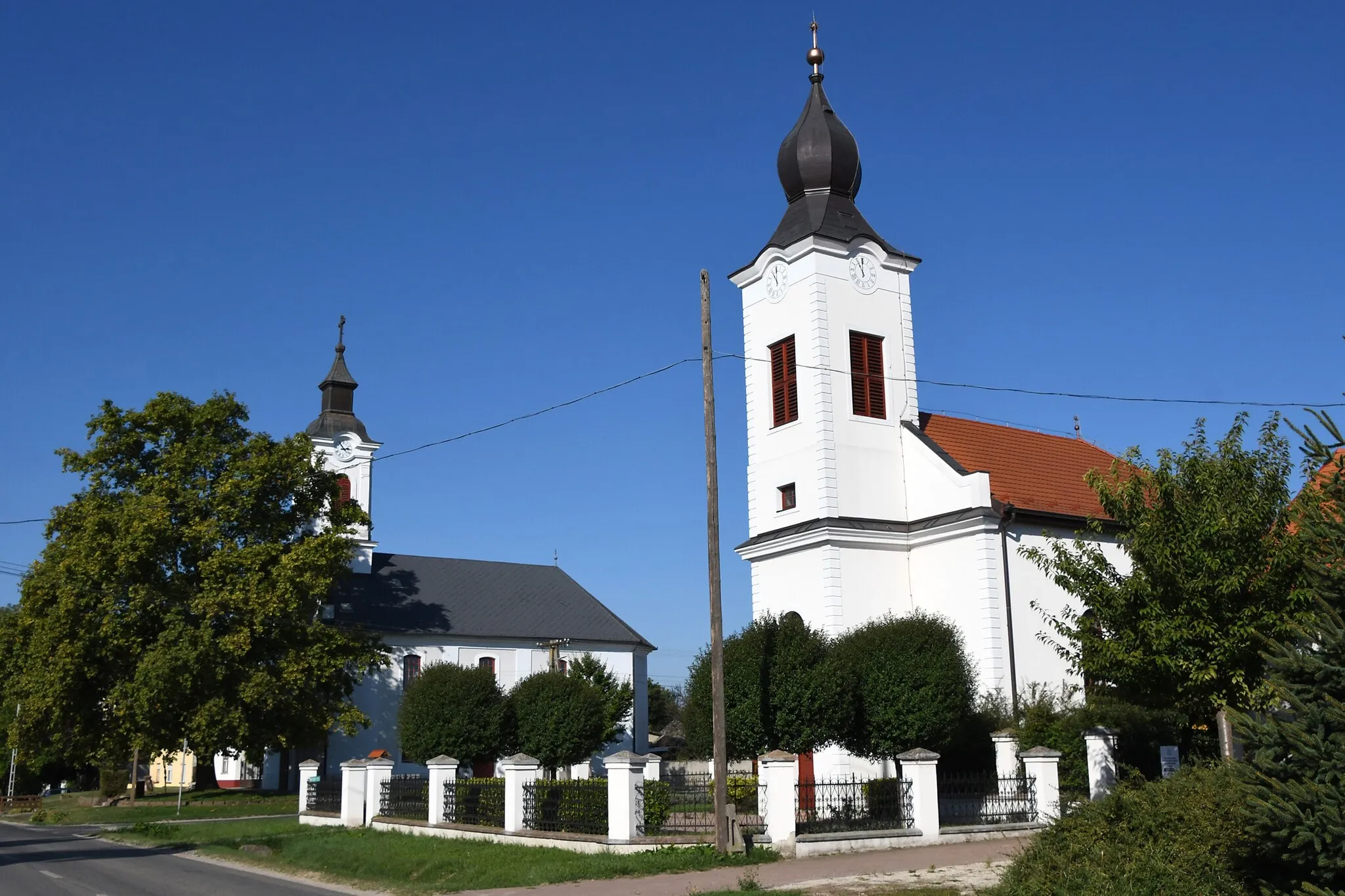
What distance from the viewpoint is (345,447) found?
171 feet

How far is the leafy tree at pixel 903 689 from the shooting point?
24.2 metres

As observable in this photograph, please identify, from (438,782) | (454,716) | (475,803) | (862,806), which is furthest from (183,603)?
(862,806)

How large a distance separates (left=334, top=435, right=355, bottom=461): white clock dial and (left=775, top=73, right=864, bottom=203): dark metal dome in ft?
88.0

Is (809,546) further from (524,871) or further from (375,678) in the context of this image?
(375,678)

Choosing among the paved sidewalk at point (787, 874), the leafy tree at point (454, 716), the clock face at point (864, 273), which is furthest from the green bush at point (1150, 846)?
the leafy tree at point (454, 716)

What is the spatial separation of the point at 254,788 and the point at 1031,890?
44649mm

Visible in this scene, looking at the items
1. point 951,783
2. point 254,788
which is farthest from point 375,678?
point 951,783

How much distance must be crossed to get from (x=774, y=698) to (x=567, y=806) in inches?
179

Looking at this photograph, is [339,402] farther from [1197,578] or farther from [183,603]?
[1197,578]

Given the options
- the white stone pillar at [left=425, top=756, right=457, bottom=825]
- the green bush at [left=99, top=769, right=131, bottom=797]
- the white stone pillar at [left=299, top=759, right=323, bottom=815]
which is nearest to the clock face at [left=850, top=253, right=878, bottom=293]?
the white stone pillar at [left=425, top=756, right=457, bottom=825]

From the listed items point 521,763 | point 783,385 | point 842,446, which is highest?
point 783,385

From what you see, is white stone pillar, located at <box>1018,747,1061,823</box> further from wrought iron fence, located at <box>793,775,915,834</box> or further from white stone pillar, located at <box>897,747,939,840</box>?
wrought iron fence, located at <box>793,775,915,834</box>

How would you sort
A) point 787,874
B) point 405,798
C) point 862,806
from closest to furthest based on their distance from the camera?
point 787,874, point 862,806, point 405,798

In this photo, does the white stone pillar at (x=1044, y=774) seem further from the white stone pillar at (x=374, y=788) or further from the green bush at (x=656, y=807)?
the white stone pillar at (x=374, y=788)
